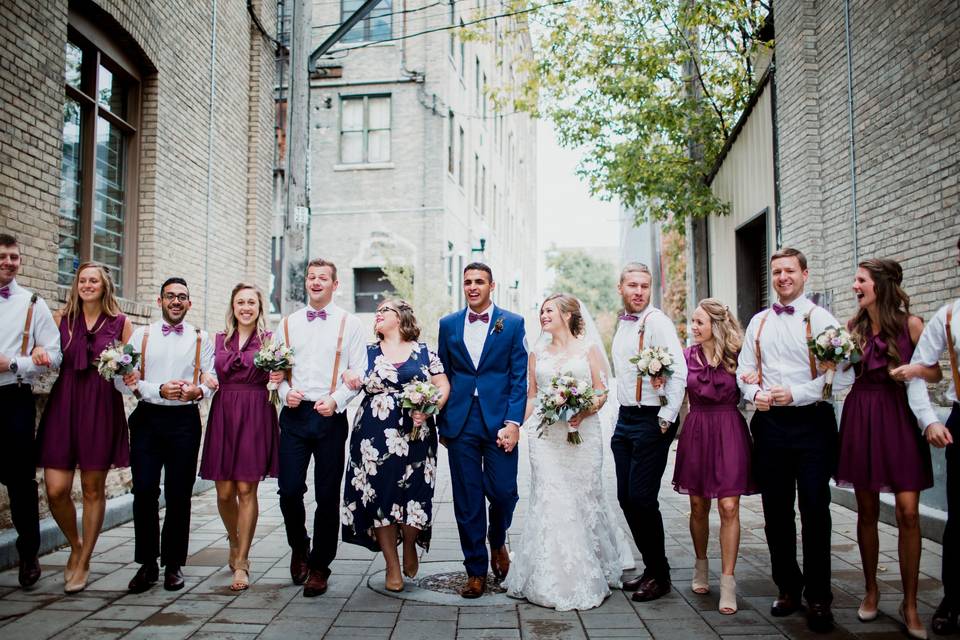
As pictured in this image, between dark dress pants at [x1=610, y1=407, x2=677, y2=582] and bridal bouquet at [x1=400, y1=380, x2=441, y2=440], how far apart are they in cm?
129

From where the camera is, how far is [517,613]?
5.06 metres

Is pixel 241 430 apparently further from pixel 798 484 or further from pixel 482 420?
pixel 798 484

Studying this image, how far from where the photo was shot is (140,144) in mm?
9484

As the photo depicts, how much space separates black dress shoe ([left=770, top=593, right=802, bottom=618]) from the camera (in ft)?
16.1

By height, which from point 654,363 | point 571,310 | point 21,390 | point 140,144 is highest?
point 140,144

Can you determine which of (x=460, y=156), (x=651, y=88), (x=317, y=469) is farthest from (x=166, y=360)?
(x=460, y=156)

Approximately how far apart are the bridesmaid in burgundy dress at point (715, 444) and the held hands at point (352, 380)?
7.09ft

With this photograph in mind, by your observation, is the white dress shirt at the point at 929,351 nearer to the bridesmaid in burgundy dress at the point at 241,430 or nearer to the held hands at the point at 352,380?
the held hands at the point at 352,380

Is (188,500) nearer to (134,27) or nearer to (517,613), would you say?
(517,613)

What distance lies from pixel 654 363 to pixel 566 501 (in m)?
1.10

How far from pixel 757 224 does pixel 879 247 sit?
4388mm

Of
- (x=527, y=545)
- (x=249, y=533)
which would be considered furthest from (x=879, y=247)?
(x=249, y=533)

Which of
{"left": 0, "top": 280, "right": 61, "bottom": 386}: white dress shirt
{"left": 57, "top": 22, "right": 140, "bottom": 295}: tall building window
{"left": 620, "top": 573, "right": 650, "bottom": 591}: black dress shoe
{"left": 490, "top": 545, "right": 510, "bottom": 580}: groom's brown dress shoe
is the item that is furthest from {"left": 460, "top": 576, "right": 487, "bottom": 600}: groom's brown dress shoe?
{"left": 57, "top": 22, "right": 140, "bottom": 295}: tall building window

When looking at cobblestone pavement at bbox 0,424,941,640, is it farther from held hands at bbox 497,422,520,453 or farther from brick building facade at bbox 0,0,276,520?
brick building facade at bbox 0,0,276,520
